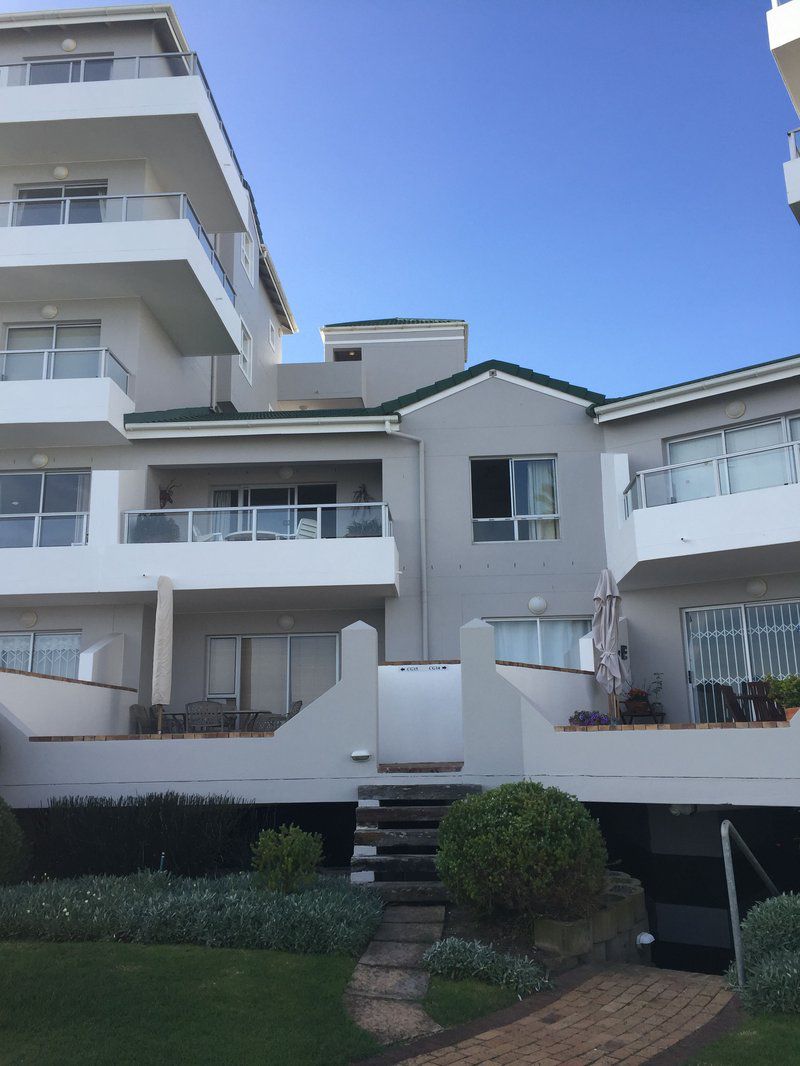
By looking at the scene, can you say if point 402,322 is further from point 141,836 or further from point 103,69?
point 141,836

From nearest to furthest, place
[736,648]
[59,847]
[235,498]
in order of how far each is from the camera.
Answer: [59,847], [736,648], [235,498]

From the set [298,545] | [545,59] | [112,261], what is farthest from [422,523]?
[545,59]

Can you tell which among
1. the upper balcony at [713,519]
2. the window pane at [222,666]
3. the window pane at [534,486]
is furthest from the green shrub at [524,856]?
the window pane at [222,666]

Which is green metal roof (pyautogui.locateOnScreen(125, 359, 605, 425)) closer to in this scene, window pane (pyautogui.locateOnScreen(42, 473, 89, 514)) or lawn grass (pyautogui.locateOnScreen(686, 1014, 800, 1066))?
window pane (pyautogui.locateOnScreen(42, 473, 89, 514))

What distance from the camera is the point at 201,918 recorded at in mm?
8922

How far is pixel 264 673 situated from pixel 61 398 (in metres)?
6.64

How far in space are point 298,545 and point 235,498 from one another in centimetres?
358

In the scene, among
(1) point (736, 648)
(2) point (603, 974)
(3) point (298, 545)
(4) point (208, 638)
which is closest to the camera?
(2) point (603, 974)

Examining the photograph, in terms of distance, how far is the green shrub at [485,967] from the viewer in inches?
321

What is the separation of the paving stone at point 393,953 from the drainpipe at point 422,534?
938 cm

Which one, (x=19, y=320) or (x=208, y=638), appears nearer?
(x=208, y=638)

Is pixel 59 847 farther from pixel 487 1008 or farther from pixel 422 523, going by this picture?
pixel 422 523

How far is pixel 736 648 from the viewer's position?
1684 cm

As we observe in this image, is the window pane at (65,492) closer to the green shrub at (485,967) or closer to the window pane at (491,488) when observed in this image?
the window pane at (491,488)
